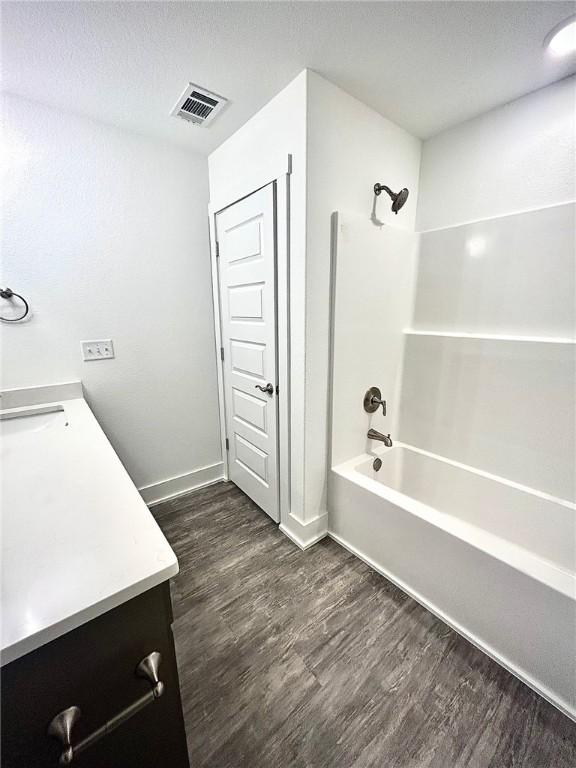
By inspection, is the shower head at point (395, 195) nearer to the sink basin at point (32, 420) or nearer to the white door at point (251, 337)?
the white door at point (251, 337)

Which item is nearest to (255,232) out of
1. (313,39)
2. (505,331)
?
A: (313,39)

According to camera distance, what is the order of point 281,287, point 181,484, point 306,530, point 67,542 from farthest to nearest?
point 181,484, point 306,530, point 281,287, point 67,542

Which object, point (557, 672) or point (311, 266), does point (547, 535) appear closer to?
point (557, 672)

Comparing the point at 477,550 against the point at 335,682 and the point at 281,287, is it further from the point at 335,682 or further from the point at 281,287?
the point at 281,287

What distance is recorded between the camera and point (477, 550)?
1207mm

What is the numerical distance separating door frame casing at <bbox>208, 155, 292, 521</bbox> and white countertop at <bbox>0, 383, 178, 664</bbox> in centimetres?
93

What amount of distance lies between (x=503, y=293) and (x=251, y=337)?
143 centimetres

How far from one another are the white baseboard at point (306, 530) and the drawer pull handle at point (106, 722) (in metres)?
1.26

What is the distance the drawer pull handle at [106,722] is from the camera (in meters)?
0.48

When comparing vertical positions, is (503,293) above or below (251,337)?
above

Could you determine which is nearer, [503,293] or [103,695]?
[103,695]

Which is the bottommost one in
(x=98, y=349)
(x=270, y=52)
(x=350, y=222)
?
(x=98, y=349)

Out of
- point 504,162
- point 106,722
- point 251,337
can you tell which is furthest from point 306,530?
point 504,162

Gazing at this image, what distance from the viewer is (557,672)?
108 cm
